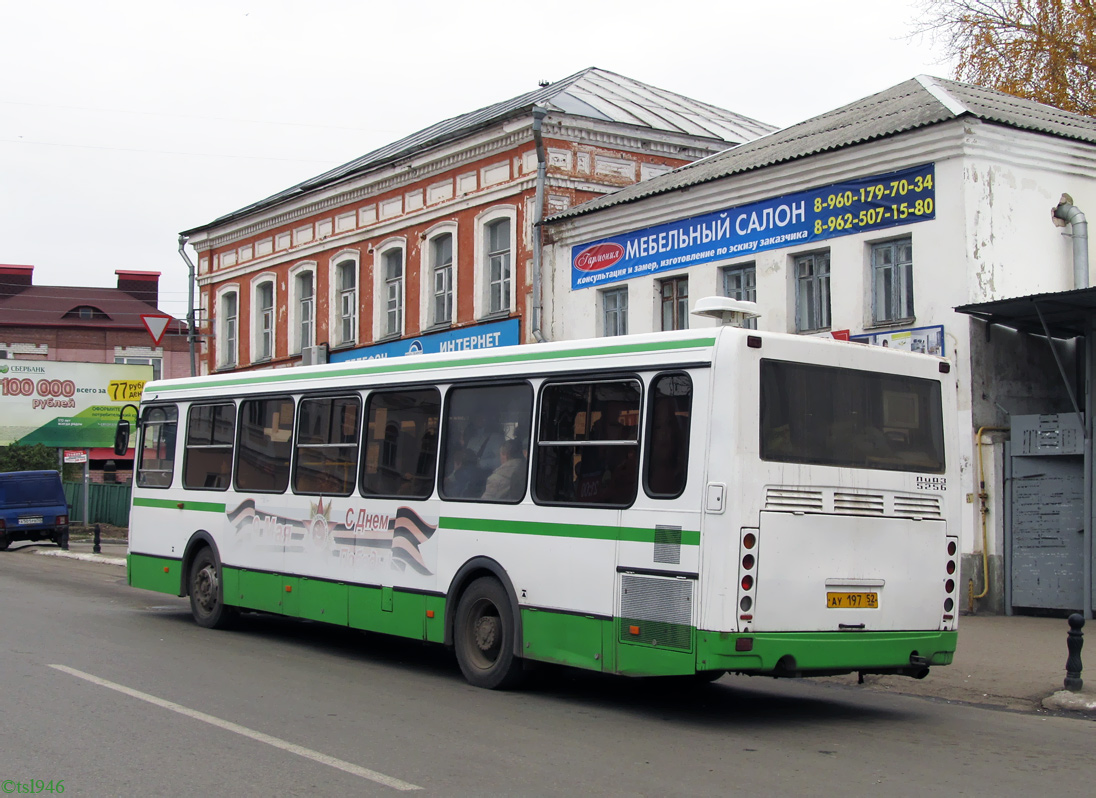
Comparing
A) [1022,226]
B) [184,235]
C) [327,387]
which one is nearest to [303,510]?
[327,387]

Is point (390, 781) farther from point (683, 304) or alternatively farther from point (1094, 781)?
point (683, 304)

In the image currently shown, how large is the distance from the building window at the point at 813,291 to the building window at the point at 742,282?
31.3 inches

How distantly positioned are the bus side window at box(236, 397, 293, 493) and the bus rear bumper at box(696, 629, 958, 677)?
6.00m

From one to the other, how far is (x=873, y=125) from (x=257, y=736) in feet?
44.9

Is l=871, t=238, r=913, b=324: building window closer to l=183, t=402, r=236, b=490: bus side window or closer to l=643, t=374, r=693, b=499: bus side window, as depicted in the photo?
l=183, t=402, r=236, b=490: bus side window

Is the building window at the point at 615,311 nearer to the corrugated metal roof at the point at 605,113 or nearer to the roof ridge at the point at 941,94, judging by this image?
the corrugated metal roof at the point at 605,113

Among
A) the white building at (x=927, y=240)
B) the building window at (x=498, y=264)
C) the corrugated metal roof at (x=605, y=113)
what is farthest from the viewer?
the corrugated metal roof at (x=605, y=113)

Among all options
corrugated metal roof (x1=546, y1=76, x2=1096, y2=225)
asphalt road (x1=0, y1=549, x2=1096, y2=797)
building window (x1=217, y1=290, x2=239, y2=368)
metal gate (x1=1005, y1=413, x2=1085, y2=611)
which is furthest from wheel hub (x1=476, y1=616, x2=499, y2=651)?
building window (x1=217, y1=290, x2=239, y2=368)

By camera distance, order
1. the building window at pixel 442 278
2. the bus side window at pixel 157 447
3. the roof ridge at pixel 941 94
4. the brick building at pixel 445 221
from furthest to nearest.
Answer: the building window at pixel 442 278
the brick building at pixel 445 221
the roof ridge at pixel 941 94
the bus side window at pixel 157 447

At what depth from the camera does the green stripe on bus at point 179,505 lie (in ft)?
46.2

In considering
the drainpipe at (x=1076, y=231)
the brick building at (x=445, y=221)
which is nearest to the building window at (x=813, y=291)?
the drainpipe at (x=1076, y=231)

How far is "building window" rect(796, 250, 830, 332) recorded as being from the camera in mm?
18250

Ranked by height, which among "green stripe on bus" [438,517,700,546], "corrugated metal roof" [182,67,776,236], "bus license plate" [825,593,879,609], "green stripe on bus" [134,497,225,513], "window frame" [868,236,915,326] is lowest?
"bus license plate" [825,593,879,609]

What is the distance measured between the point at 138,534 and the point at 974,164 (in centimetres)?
1153
